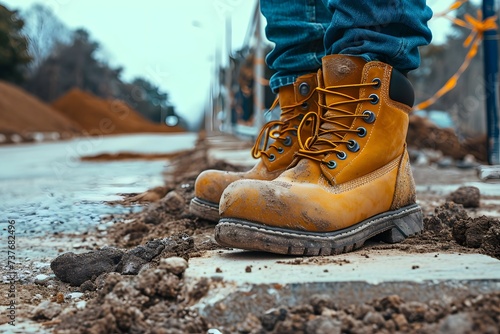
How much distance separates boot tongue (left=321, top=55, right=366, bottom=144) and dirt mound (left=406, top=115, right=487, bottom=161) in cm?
607

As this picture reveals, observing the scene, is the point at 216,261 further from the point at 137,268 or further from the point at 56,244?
the point at 56,244

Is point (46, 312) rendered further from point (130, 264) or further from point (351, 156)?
point (351, 156)

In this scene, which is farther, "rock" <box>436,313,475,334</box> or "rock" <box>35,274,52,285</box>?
"rock" <box>35,274,52,285</box>

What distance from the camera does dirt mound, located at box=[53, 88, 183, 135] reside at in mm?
37719

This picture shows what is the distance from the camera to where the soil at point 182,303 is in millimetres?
1040

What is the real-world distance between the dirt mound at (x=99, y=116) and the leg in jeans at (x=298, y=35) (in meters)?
35.1

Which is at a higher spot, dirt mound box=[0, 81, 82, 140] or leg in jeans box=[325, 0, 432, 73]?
leg in jeans box=[325, 0, 432, 73]

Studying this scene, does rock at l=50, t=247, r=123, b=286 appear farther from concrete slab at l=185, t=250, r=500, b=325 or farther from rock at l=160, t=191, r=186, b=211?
rock at l=160, t=191, r=186, b=211

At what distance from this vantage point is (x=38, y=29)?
419 inches

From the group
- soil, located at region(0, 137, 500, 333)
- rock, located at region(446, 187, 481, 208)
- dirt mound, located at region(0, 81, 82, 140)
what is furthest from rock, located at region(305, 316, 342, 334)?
dirt mound, located at region(0, 81, 82, 140)

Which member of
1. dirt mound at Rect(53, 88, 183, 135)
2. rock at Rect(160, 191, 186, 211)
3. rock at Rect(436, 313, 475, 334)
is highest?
rock at Rect(436, 313, 475, 334)

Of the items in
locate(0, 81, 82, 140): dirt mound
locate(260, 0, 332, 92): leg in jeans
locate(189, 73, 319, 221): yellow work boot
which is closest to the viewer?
locate(189, 73, 319, 221): yellow work boot

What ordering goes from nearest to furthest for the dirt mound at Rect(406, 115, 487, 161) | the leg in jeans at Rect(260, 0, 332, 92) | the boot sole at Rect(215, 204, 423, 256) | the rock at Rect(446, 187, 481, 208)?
the boot sole at Rect(215, 204, 423, 256)
the leg in jeans at Rect(260, 0, 332, 92)
the rock at Rect(446, 187, 481, 208)
the dirt mound at Rect(406, 115, 487, 161)

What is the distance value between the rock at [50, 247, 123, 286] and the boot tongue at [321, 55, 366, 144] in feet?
2.31
